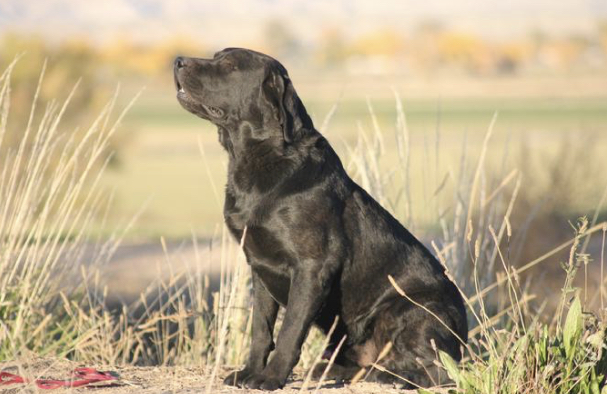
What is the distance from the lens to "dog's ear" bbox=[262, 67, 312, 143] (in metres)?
4.62

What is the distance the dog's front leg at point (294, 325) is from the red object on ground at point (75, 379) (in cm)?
69

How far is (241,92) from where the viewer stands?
4688 millimetres

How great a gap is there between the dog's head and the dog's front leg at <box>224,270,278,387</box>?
77 cm

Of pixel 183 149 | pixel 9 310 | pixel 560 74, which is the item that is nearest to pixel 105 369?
pixel 9 310

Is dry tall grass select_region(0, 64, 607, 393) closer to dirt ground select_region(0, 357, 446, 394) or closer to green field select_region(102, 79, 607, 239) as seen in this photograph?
dirt ground select_region(0, 357, 446, 394)

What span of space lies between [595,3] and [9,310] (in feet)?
637

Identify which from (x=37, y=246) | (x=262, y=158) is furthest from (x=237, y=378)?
(x=37, y=246)

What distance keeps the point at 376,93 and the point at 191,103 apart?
75628mm

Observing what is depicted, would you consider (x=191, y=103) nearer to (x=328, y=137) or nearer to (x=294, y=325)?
(x=294, y=325)

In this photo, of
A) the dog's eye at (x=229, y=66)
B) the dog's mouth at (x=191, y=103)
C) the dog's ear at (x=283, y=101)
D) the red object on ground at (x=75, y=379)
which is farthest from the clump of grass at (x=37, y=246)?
the dog's ear at (x=283, y=101)

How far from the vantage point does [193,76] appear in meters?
4.68

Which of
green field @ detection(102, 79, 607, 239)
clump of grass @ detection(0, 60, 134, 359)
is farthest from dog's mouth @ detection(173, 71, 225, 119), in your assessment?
green field @ detection(102, 79, 607, 239)

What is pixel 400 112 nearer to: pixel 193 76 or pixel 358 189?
pixel 358 189

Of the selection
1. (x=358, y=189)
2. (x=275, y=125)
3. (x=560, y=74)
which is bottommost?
(x=560, y=74)
